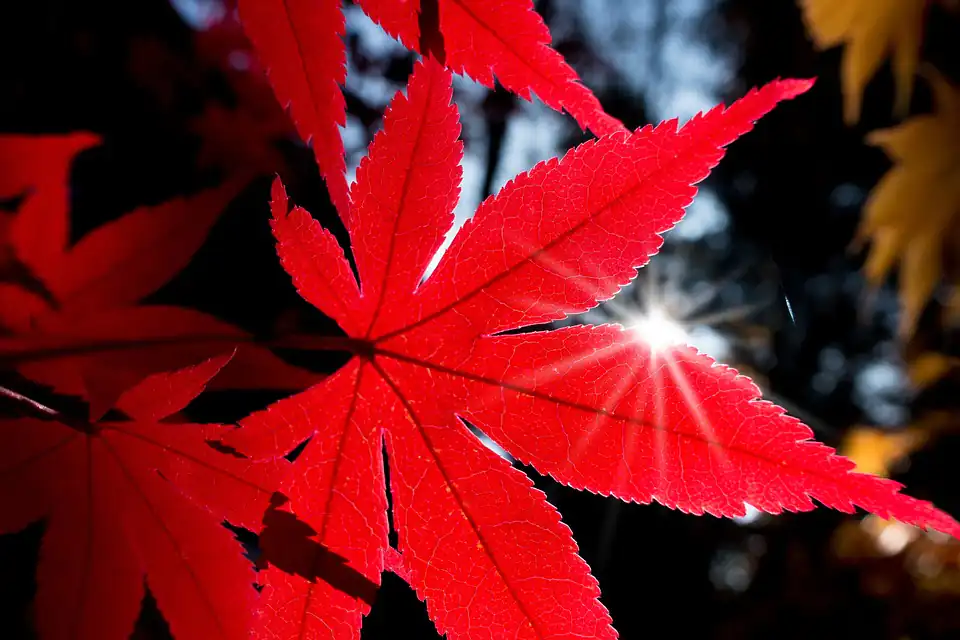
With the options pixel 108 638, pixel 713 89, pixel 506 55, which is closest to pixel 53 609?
pixel 108 638

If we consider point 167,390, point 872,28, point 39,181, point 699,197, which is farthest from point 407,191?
point 699,197

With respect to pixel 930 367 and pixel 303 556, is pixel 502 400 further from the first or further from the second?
pixel 930 367

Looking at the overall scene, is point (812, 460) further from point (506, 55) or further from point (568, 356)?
point (506, 55)

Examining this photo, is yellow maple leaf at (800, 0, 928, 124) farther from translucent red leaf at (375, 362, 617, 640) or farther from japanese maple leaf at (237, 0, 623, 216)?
translucent red leaf at (375, 362, 617, 640)

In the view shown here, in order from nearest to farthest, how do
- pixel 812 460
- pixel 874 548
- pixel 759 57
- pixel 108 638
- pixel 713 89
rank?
pixel 812 460 → pixel 108 638 → pixel 874 548 → pixel 759 57 → pixel 713 89

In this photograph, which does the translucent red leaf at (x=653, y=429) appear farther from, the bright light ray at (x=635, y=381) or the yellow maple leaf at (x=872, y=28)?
the yellow maple leaf at (x=872, y=28)

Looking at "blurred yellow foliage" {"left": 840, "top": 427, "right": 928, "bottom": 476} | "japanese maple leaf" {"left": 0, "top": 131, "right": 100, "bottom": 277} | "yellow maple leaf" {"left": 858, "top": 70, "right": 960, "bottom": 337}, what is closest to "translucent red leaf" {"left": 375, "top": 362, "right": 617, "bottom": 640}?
"japanese maple leaf" {"left": 0, "top": 131, "right": 100, "bottom": 277}

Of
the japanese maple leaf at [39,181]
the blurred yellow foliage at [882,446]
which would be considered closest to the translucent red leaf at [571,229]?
the japanese maple leaf at [39,181]
